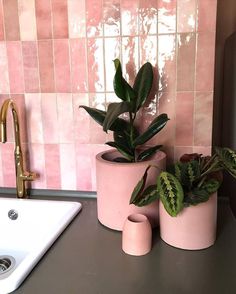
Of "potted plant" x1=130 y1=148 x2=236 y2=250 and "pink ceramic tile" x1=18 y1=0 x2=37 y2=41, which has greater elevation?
"pink ceramic tile" x1=18 y1=0 x2=37 y2=41

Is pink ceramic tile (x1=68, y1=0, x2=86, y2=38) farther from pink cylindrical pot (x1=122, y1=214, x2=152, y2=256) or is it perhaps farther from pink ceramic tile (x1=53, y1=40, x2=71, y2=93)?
pink cylindrical pot (x1=122, y1=214, x2=152, y2=256)

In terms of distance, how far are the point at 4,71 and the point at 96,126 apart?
378mm

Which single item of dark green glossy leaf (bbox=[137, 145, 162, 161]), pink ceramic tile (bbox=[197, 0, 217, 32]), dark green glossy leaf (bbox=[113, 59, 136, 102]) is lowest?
dark green glossy leaf (bbox=[137, 145, 162, 161])

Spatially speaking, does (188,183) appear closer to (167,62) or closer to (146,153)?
(146,153)

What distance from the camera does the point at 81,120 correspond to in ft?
3.47

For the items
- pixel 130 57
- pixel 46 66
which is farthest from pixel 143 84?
pixel 46 66

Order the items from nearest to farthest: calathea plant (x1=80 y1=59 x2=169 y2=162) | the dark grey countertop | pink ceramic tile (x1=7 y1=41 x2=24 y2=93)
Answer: the dark grey countertop
calathea plant (x1=80 y1=59 x2=169 y2=162)
pink ceramic tile (x1=7 y1=41 x2=24 y2=93)

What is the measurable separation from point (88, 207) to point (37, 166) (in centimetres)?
26

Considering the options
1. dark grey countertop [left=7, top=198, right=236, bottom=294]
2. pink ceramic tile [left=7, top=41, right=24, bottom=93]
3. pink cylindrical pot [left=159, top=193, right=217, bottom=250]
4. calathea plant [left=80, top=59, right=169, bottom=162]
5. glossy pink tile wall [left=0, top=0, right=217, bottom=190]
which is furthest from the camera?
pink ceramic tile [left=7, top=41, right=24, bottom=93]

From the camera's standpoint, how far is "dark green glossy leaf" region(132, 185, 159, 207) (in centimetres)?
74

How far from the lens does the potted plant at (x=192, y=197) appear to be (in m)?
0.70

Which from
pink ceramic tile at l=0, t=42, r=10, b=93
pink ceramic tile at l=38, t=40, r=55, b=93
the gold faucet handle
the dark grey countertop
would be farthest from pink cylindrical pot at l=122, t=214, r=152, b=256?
pink ceramic tile at l=0, t=42, r=10, b=93

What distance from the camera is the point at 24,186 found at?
1.07m

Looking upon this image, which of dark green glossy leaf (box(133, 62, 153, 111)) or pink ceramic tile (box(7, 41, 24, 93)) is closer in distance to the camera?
dark green glossy leaf (box(133, 62, 153, 111))
